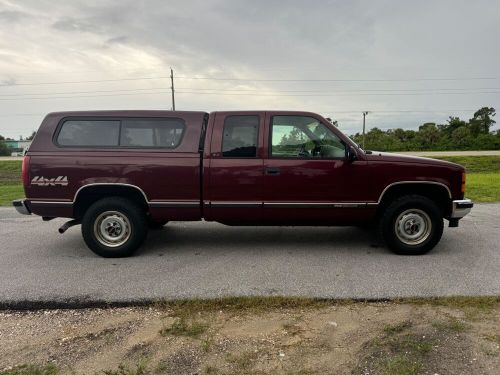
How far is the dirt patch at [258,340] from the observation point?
298cm

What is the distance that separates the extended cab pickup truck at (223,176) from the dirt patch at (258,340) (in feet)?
5.98

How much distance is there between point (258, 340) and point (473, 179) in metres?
15.5

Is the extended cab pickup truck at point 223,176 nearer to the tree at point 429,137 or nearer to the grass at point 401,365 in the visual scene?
the grass at point 401,365

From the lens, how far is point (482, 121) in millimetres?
48625

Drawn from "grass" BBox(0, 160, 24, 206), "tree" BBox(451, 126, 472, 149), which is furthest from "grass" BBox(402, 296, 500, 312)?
"tree" BBox(451, 126, 472, 149)

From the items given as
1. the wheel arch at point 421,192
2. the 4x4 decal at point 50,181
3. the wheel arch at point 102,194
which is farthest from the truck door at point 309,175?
the 4x4 decal at point 50,181

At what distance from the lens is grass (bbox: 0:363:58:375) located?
292cm

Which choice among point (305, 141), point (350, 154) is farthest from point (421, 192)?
point (305, 141)

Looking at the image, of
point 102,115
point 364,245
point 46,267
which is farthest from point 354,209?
point 46,267

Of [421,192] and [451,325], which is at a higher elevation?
[421,192]

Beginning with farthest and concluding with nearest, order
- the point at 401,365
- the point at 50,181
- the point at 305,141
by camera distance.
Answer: the point at 305,141 < the point at 50,181 < the point at 401,365

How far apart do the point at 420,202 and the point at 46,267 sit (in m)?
4.76

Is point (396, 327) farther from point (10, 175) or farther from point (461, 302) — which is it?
point (10, 175)

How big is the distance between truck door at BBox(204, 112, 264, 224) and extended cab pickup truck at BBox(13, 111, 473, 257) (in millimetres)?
13
